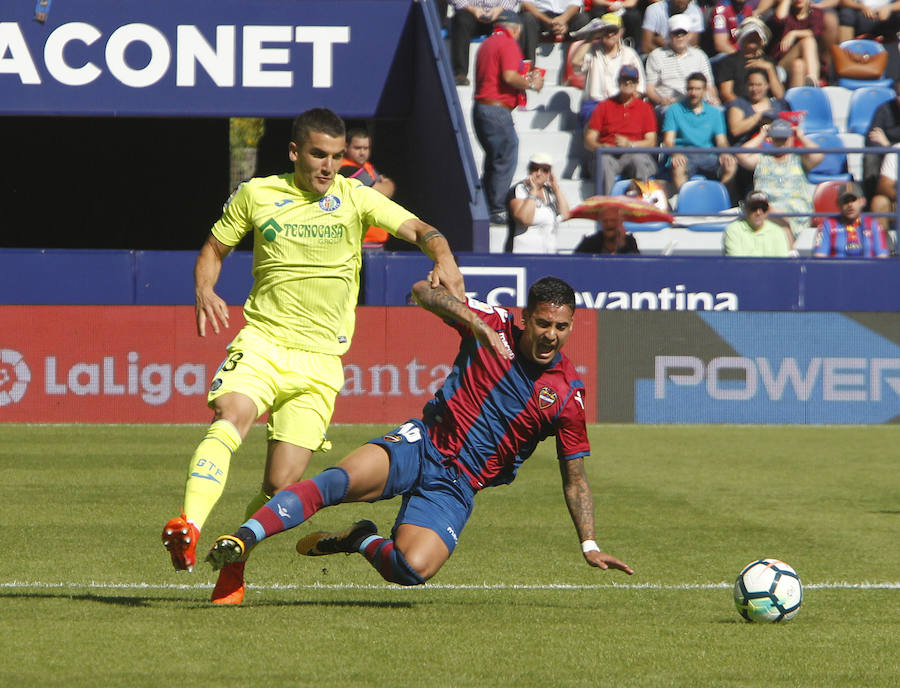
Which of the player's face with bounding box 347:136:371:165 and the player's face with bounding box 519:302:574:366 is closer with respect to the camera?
the player's face with bounding box 519:302:574:366

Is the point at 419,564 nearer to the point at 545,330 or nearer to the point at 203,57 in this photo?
the point at 545,330

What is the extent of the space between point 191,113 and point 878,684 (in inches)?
656

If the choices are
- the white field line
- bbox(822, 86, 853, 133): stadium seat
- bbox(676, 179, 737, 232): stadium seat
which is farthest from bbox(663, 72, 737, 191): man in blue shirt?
the white field line

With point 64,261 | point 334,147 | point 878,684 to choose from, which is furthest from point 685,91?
point 878,684

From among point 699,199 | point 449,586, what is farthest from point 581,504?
point 699,199

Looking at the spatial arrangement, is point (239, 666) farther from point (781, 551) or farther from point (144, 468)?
point (144, 468)

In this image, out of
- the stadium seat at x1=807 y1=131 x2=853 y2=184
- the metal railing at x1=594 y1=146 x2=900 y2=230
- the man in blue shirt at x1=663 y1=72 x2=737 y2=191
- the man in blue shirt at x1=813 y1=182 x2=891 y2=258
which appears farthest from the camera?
the stadium seat at x1=807 y1=131 x2=853 y2=184

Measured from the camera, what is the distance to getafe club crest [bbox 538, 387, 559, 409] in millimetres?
6820

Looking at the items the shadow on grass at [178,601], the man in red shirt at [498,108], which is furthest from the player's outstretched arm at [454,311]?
the man in red shirt at [498,108]

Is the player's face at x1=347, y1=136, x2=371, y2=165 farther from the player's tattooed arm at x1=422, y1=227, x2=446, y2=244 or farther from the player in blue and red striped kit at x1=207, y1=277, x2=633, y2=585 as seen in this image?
the player's tattooed arm at x1=422, y1=227, x2=446, y2=244

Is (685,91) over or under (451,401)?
over

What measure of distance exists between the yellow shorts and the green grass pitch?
80 cm

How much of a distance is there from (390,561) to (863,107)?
54.6 feet

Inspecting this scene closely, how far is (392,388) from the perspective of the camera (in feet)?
55.9
